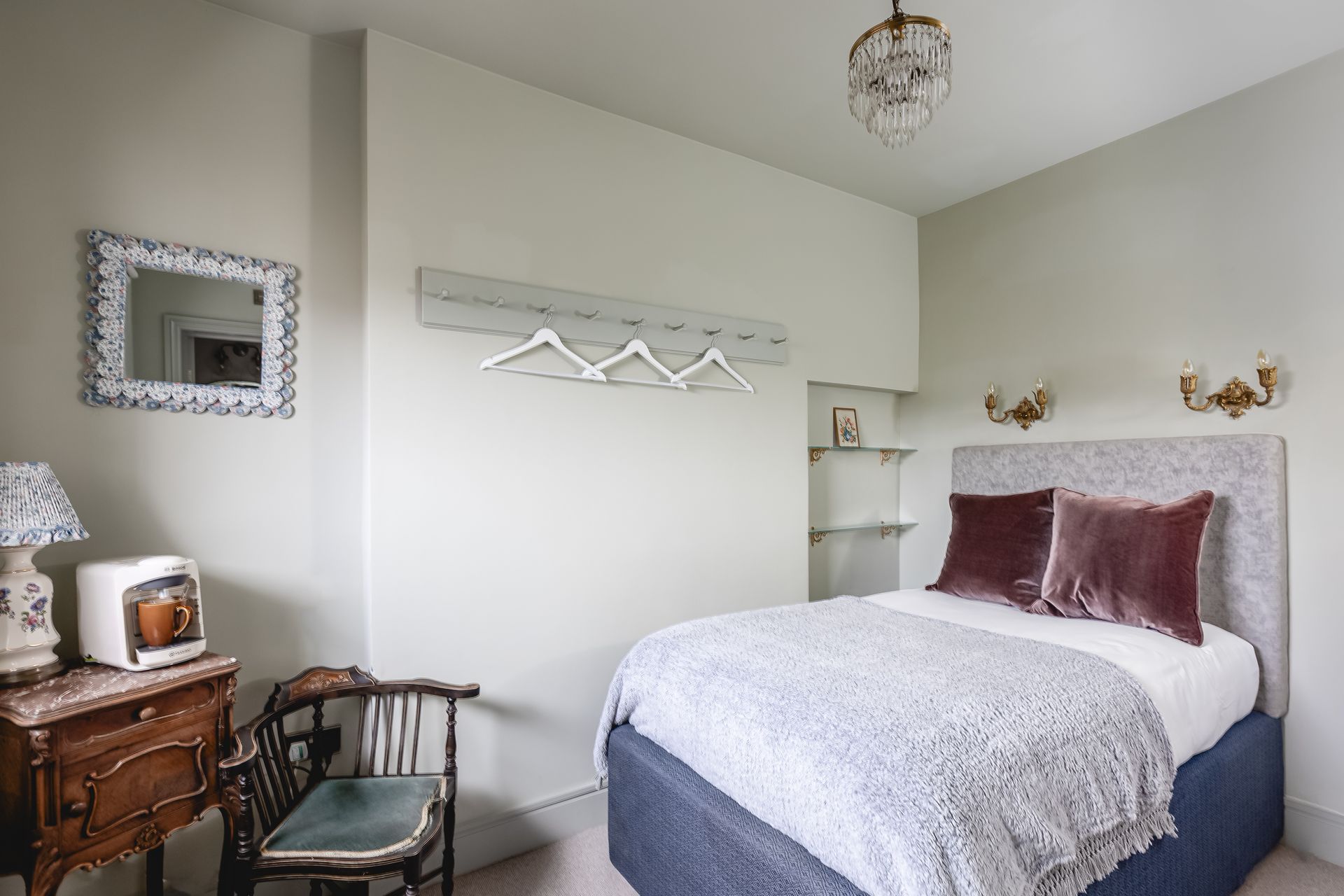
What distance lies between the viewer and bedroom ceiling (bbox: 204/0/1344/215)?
1.98 meters

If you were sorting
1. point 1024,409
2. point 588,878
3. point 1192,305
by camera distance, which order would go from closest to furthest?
point 588,878 → point 1192,305 → point 1024,409

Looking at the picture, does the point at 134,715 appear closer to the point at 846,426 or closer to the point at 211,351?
the point at 211,351

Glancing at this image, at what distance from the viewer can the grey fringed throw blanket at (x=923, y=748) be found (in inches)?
47.6

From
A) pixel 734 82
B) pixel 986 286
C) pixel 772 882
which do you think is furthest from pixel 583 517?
pixel 986 286

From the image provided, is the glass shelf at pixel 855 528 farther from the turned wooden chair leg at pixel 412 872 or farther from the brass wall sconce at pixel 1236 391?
the turned wooden chair leg at pixel 412 872

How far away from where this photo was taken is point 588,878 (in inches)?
85.0

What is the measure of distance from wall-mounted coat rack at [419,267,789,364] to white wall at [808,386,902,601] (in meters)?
0.57

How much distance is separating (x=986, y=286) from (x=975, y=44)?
1.42 meters

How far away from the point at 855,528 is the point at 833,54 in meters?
2.24

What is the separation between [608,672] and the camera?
2.53m

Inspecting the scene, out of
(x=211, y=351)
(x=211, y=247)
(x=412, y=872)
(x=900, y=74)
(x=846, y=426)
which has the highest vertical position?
(x=900, y=74)

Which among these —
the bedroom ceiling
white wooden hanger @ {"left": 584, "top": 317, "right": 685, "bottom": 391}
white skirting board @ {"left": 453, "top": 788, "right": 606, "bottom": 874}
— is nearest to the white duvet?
white wooden hanger @ {"left": 584, "top": 317, "right": 685, "bottom": 391}

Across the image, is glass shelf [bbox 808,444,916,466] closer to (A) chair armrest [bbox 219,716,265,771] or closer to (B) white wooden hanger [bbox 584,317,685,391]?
(B) white wooden hanger [bbox 584,317,685,391]

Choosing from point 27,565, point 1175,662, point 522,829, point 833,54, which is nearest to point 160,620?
point 27,565
